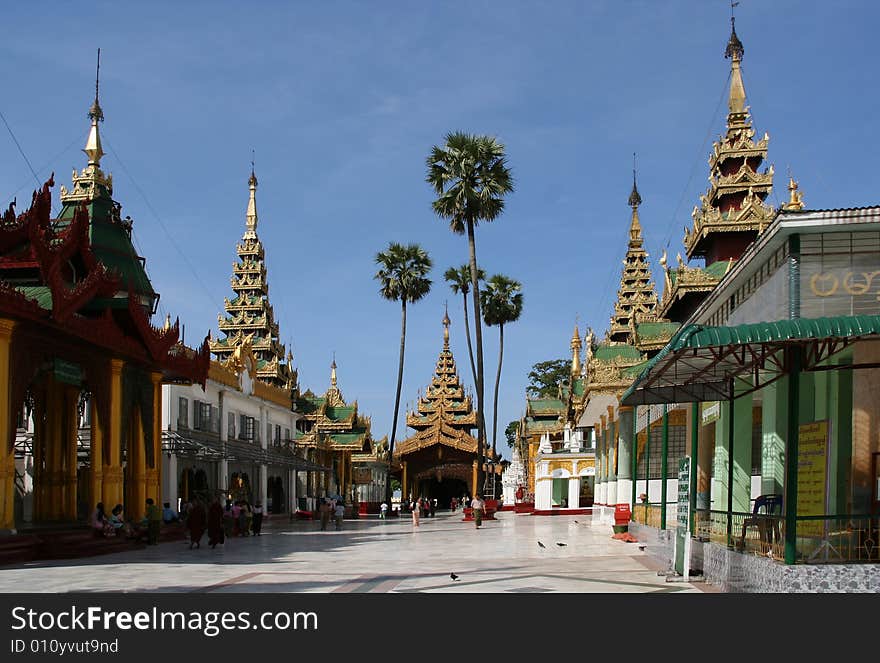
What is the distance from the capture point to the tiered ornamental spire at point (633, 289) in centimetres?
5997

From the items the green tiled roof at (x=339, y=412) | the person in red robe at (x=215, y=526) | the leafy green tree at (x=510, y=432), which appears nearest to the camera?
→ the person in red robe at (x=215, y=526)

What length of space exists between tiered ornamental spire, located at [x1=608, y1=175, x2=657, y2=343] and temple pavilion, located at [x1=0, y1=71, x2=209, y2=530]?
34.1m

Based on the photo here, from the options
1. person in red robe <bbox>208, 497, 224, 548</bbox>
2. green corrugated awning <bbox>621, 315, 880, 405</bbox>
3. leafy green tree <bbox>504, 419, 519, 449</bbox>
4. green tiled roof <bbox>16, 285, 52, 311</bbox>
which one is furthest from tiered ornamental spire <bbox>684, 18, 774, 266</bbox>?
leafy green tree <bbox>504, 419, 519, 449</bbox>

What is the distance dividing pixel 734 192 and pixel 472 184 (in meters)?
15.7

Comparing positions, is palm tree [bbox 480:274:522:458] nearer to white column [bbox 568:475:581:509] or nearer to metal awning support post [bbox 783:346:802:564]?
white column [bbox 568:475:581:509]

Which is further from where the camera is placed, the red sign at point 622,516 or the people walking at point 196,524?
the red sign at point 622,516

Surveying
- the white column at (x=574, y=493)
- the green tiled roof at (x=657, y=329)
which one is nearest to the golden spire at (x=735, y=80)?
the green tiled roof at (x=657, y=329)

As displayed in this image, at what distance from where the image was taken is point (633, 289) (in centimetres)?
6122

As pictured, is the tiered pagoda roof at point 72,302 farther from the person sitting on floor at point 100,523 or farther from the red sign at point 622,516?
the red sign at point 622,516

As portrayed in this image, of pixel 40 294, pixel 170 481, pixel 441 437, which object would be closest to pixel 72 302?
pixel 40 294

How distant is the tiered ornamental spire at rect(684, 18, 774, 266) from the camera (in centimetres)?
3011

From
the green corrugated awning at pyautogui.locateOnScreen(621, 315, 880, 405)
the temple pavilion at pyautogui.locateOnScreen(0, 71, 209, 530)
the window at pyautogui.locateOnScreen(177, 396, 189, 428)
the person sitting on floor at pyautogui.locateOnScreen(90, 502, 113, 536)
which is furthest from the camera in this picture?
the window at pyautogui.locateOnScreen(177, 396, 189, 428)

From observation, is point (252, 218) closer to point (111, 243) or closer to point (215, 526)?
point (111, 243)

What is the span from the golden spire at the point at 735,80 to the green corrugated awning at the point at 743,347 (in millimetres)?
18357
